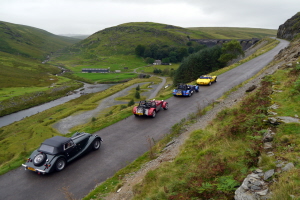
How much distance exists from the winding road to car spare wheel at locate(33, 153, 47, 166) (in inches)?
30.9

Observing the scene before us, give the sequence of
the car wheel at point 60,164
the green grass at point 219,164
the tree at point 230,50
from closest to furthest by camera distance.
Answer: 1. the green grass at point 219,164
2. the car wheel at point 60,164
3. the tree at point 230,50

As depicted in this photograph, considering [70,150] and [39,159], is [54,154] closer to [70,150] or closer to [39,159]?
[39,159]

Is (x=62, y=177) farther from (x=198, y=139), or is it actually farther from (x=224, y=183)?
(x=224, y=183)

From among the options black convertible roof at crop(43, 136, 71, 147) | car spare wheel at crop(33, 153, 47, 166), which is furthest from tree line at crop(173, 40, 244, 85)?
car spare wheel at crop(33, 153, 47, 166)

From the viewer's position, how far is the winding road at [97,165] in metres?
10.5

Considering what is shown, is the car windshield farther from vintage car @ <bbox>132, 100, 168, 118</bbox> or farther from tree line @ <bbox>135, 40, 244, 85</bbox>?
tree line @ <bbox>135, 40, 244, 85</bbox>

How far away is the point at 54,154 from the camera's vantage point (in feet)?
38.8

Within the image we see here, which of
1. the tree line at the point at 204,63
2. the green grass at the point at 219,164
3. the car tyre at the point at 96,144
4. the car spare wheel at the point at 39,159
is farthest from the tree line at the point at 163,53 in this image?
the car spare wheel at the point at 39,159

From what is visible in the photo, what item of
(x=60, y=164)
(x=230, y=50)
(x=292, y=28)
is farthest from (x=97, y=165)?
(x=292, y=28)

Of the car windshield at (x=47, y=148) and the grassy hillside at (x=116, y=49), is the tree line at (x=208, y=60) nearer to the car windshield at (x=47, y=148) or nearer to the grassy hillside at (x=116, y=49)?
the car windshield at (x=47, y=148)

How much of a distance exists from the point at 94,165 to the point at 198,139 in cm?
675

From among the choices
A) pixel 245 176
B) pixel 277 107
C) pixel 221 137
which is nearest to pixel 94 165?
pixel 221 137

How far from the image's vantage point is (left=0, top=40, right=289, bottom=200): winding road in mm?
10461

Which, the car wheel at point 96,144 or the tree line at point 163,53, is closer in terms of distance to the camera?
the car wheel at point 96,144
